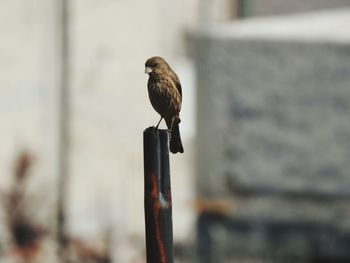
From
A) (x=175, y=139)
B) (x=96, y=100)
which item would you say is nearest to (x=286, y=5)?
(x=96, y=100)

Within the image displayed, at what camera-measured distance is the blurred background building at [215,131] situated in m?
7.16

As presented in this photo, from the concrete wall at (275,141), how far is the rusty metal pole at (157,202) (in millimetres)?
5195

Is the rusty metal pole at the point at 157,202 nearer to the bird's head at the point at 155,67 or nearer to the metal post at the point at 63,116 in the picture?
the bird's head at the point at 155,67

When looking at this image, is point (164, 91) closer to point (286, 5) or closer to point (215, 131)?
point (215, 131)

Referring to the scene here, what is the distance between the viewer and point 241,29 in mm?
7672

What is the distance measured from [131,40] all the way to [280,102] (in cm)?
112

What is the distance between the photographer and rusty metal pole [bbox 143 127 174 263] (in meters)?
2.21

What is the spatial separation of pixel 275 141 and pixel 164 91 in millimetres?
4302

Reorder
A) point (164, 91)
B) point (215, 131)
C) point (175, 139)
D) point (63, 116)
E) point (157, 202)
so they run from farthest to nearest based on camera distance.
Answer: point (215, 131), point (63, 116), point (164, 91), point (175, 139), point (157, 202)

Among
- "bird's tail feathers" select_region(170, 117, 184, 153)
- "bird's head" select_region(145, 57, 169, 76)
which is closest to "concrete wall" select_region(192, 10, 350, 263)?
"bird's head" select_region(145, 57, 169, 76)

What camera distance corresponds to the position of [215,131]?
24.6ft

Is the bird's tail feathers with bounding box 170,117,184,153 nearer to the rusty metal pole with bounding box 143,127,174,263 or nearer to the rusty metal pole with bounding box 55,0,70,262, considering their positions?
the rusty metal pole with bounding box 143,127,174,263

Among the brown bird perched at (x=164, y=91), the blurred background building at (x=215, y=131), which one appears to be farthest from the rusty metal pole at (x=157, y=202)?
the blurred background building at (x=215, y=131)

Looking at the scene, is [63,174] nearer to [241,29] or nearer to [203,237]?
[203,237]
